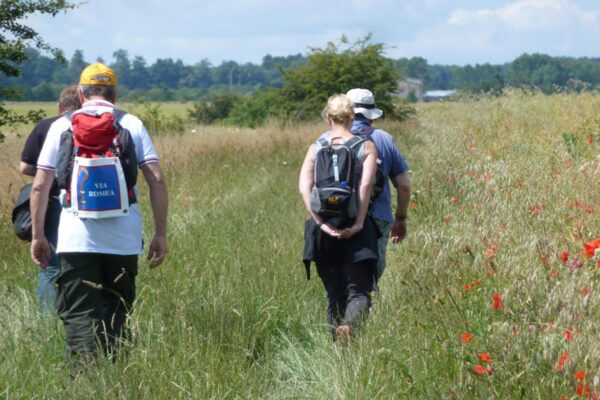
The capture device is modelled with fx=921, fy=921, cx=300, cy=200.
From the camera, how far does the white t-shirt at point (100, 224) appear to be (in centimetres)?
464

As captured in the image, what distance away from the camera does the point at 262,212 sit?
31.6ft

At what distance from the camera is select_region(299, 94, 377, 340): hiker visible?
17.9ft

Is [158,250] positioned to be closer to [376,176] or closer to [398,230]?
[376,176]

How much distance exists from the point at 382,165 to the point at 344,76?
63.6ft

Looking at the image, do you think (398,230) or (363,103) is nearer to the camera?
(363,103)

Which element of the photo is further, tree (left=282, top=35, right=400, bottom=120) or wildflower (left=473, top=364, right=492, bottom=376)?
tree (left=282, top=35, right=400, bottom=120)

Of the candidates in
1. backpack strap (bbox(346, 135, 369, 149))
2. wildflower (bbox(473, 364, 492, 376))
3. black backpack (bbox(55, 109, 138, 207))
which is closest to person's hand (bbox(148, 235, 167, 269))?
black backpack (bbox(55, 109, 138, 207))

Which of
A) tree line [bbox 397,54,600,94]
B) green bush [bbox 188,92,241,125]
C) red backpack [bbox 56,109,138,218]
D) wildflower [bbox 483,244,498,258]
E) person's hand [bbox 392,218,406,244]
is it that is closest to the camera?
red backpack [bbox 56,109,138,218]

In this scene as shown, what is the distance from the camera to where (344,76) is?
25.1m

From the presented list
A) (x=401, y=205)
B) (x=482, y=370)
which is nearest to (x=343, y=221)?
(x=401, y=205)

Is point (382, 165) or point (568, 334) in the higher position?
point (382, 165)

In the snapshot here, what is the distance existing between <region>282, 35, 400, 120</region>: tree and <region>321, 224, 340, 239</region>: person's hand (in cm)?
1947

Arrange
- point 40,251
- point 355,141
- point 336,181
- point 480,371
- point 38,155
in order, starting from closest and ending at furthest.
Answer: point 480,371 → point 40,251 → point 336,181 → point 355,141 → point 38,155

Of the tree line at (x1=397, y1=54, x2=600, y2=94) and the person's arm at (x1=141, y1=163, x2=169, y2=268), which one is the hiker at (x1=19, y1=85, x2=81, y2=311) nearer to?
the person's arm at (x1=141, y1=163, x2=169, y2=268)
